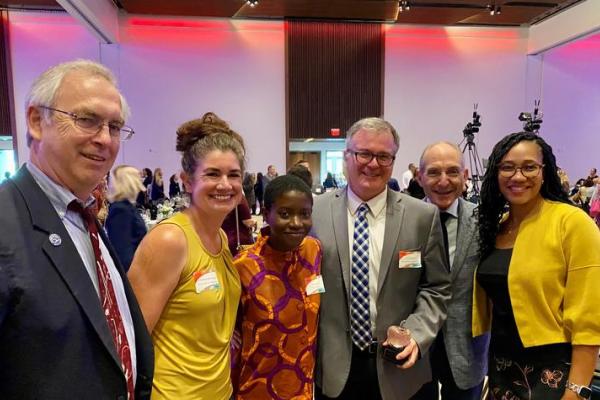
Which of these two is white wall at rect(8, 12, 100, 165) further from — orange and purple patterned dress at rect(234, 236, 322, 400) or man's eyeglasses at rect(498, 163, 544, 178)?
man's eyeglasses at rect(498, 163, 544, 178)

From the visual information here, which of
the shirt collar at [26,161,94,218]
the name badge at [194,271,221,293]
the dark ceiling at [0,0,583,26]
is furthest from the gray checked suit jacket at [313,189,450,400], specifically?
the dark ceiling at [0,0,583,26]

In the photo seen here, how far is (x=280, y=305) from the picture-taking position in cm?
153

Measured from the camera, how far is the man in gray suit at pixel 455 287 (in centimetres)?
185

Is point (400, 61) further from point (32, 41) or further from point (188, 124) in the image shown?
point (188, 124)

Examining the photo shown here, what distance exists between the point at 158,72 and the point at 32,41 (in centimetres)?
347

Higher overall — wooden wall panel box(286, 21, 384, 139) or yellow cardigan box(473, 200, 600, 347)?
wooden wall panel box(286, 21, 384, 139)

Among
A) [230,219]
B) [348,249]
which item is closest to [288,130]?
[230,219]

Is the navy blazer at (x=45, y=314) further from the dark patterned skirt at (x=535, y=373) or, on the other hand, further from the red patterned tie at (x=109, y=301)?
the dark patterned skirt at (x=535, y=373)

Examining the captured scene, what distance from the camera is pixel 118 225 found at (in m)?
3.45

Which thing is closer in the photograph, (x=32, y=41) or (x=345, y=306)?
(x=345, y=306)

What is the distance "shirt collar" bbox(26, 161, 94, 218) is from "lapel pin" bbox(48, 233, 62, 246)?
0.33 feet

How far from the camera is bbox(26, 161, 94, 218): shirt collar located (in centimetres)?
93

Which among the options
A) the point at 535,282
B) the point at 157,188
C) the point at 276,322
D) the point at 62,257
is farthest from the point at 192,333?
the point at 157,188

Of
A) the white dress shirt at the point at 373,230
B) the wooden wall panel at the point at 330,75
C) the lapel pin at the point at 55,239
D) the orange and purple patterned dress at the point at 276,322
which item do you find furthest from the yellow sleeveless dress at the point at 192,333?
the wooden wall panel at the point at 330,75
